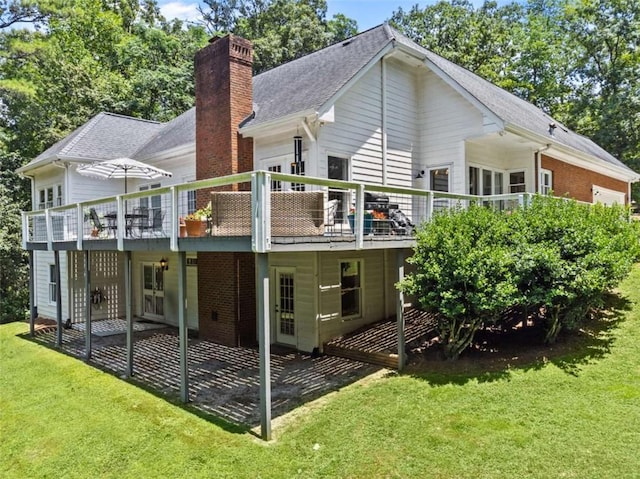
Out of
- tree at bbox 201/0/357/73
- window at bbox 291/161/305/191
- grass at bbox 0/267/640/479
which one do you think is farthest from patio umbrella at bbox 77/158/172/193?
tree at bbox 201/0/357/73

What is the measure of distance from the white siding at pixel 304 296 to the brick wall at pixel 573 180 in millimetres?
8280

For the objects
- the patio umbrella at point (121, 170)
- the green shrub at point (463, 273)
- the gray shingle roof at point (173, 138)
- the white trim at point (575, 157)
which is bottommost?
the green shrub at point (463, 273)

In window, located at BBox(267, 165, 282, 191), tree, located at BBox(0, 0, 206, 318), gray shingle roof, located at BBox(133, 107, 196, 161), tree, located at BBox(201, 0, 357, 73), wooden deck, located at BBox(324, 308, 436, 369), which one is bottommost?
wooden deck, located at BBox(324, 308, 436, 369)

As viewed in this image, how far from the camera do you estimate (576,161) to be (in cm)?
1517

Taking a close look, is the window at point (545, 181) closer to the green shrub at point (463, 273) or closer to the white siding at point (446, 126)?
the white siding at point (446, 126)

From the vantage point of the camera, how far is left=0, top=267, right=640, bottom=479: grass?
5402mm

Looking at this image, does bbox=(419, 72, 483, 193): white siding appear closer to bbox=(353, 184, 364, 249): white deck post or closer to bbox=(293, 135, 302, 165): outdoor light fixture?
bbox=(293, 135, 302, 165): outdoor light fixture

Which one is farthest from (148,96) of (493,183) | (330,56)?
(493,183)

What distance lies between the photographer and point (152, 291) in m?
15.8

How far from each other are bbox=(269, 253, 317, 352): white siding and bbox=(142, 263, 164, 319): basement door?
21.6ft

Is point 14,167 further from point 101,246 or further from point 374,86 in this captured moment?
point 374,86

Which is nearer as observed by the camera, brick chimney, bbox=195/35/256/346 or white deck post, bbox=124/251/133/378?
white deck post, bbox=124/251/133/378

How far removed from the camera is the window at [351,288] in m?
11.0

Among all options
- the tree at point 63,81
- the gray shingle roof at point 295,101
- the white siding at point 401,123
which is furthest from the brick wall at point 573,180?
the tree at point 63,81
